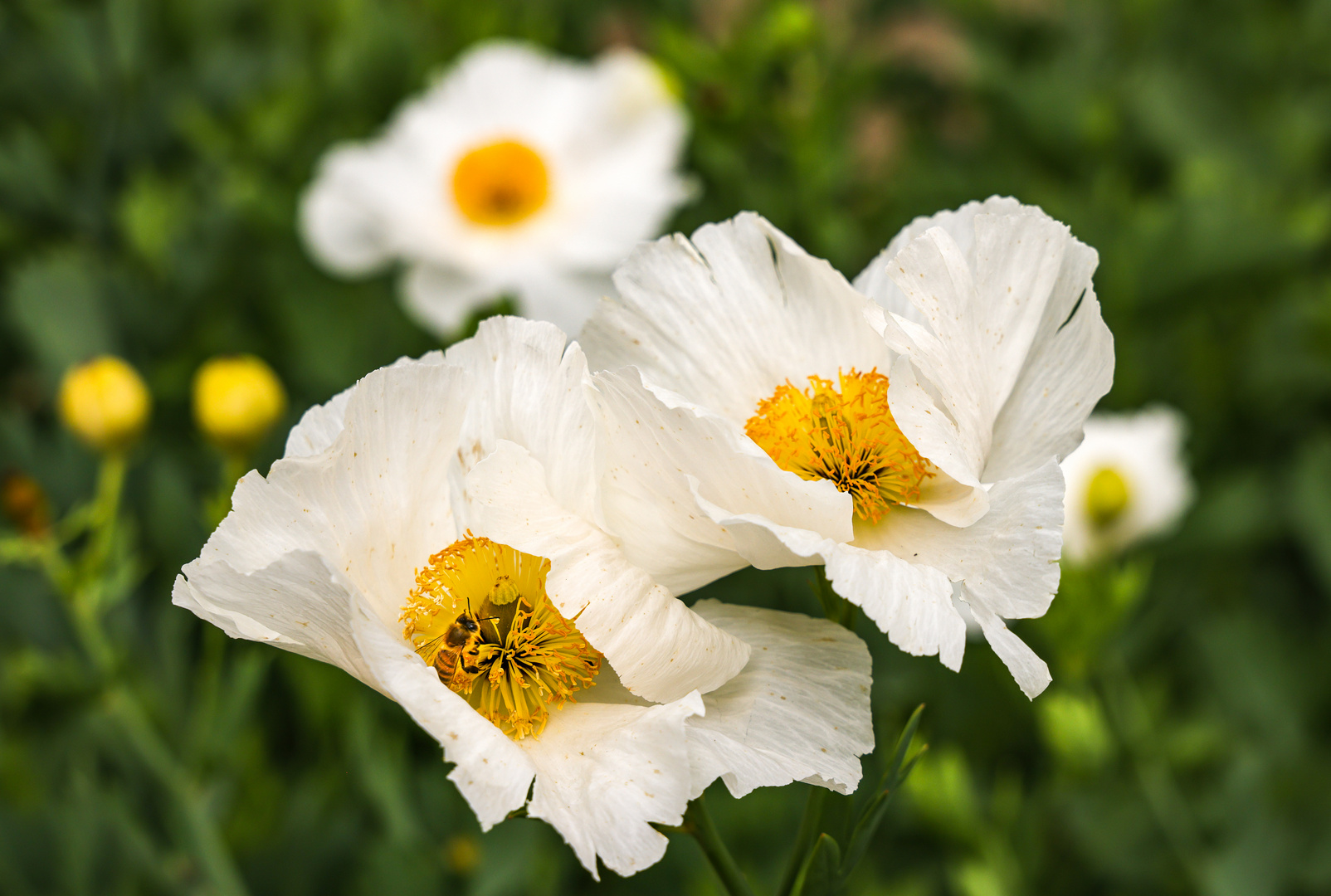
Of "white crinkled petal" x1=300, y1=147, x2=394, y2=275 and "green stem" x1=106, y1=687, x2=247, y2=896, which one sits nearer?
"green stem" x1=106, y1=687, x2=247, y2=896

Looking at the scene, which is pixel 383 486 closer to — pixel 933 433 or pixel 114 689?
pixel 933 433

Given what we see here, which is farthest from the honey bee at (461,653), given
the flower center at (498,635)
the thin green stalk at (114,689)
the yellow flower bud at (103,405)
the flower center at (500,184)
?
the flower center at (500,184)

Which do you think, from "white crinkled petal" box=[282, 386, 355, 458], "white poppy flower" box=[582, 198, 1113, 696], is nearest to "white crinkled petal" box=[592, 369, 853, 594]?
"white poppy flower" box=[582, 198, 1113, 696]

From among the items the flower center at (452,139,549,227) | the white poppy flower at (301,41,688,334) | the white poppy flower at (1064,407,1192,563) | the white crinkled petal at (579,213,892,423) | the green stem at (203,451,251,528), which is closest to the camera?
the white crinkled petal at (579,213,892,423)

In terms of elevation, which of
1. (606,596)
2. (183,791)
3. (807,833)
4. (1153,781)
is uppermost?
(606,596)

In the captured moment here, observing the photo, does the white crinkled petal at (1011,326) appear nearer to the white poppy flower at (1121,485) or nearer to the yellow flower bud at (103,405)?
the white poppy flower at (1121,485)

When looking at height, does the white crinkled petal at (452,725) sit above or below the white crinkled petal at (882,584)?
below

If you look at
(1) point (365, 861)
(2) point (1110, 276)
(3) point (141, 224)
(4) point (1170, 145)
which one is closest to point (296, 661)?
(1) point (365, 861)

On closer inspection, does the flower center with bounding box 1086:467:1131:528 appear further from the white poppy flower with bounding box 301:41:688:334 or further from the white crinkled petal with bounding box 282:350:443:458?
the white crinkled petal with bounding box 282:350:443:458

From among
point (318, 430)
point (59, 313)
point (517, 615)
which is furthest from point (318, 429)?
point (59, 313)
